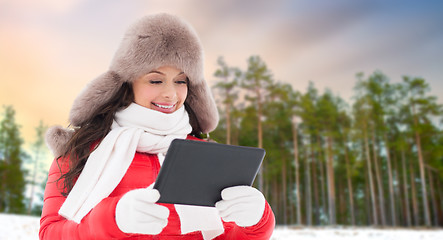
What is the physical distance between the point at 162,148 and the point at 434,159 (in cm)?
2753

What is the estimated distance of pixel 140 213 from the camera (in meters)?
1.37

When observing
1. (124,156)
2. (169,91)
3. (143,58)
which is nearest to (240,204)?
(124,156)

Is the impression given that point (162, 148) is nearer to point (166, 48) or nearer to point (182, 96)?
point (182, 96)

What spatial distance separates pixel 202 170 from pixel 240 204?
26 centimetres

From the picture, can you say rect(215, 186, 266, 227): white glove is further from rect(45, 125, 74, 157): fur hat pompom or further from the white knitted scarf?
rect(45, 125, 74, 157): fur hat pompom

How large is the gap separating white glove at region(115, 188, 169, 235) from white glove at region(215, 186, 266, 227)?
0.94 ft

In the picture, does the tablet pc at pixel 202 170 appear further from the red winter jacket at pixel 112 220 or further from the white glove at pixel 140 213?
the red winter jacket at pixel 112 220

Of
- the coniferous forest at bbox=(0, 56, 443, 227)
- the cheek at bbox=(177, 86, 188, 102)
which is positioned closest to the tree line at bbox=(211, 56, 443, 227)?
the coniferous forest at bbox=(0, 56, 443, 227)

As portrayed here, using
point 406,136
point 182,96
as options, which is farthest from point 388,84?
point 182,96

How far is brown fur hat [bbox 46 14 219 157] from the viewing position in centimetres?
205

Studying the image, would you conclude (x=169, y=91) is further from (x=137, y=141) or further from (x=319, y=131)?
(x=319, y=131)

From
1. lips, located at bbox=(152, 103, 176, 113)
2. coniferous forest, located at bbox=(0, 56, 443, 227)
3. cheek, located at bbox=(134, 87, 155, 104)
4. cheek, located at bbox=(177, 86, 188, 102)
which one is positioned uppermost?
coniferous forest, located at bbox=(0, 56, 443, 227)

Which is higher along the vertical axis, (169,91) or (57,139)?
(169,91)

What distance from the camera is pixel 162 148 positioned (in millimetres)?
2068
